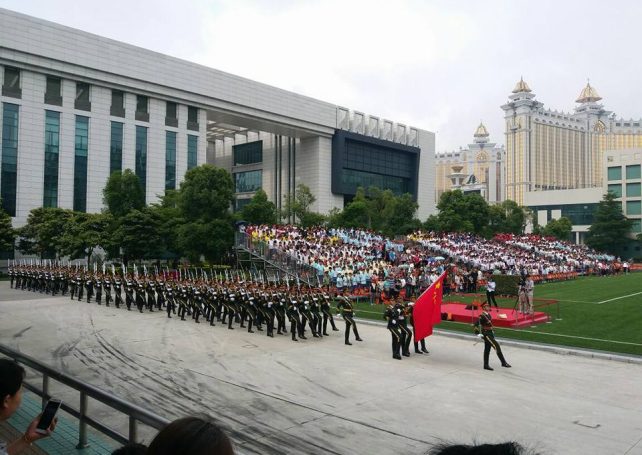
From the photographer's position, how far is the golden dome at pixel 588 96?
143875mm

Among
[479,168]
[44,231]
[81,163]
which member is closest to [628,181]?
[81,163]

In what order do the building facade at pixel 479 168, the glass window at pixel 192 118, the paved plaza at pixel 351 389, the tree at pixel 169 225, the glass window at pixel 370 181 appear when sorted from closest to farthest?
the paved plaza at pixel 351 389 < the tree at pixel 169 225 < the glass window at pixel 192 118 < the glass window at pixel 370 181 < the building facade at pixel 479 168

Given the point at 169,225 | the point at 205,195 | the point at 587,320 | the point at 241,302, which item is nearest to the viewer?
the point at 241,302

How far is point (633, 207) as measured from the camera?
71.7 metres

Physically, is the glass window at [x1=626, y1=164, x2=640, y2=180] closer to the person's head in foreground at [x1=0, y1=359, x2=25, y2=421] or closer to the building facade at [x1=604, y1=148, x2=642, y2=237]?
the building facade at [x1=604, y1=148, x2=642, y2=237]

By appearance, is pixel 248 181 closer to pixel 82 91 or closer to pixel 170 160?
pixel 170 160

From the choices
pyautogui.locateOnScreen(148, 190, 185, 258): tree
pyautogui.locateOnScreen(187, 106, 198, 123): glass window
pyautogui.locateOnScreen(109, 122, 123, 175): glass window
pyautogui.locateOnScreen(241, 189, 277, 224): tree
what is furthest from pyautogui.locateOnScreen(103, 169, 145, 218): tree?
pyautogui.locateOnScreen(187, 106, 198, 123): glass window

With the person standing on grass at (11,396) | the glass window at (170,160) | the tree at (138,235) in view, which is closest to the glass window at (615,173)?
the glass window at (170,160)

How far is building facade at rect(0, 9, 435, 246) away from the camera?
1716 inches

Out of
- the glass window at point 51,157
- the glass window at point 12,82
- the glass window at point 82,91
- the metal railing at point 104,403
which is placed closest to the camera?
the metal railing at point 104,403

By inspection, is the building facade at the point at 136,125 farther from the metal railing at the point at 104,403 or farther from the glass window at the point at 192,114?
the metal railing at the point at 104,403

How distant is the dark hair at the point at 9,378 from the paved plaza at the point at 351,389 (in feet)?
6.37

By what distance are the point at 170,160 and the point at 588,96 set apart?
134 m

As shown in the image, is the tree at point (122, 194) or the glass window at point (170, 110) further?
the glass window at point (170, 110)
